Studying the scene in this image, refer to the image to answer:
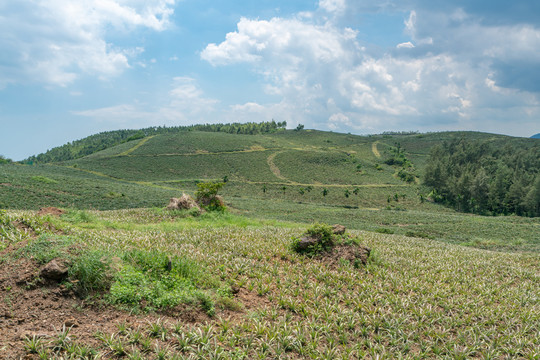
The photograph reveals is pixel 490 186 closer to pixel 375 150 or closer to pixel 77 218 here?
pixel 375 150

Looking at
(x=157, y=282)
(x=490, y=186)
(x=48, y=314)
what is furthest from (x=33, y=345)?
(x=490, y=186)

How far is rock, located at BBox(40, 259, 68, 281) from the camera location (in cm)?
613

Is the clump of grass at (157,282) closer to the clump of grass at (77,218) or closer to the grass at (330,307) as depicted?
the grass at (330,307)

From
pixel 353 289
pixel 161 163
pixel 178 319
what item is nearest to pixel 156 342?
pixel 178 319

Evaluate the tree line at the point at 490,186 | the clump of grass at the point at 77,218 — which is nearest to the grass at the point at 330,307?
the clump of grass at the point at 77,218

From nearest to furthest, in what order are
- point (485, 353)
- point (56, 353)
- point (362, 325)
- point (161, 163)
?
point (56, 353)
point (485, 353)
point (362, 325)
point (161, 163)

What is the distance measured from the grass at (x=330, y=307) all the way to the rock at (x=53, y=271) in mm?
1282

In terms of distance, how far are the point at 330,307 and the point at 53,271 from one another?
6.51 metres

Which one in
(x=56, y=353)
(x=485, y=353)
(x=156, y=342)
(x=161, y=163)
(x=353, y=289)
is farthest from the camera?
(x=161, y=163)

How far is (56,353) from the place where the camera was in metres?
4.62

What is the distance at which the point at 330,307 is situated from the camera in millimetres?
7613

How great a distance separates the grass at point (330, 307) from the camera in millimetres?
5676

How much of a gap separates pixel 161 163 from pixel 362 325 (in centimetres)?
9582

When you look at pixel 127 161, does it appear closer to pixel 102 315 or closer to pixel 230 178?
pixel 230 178
